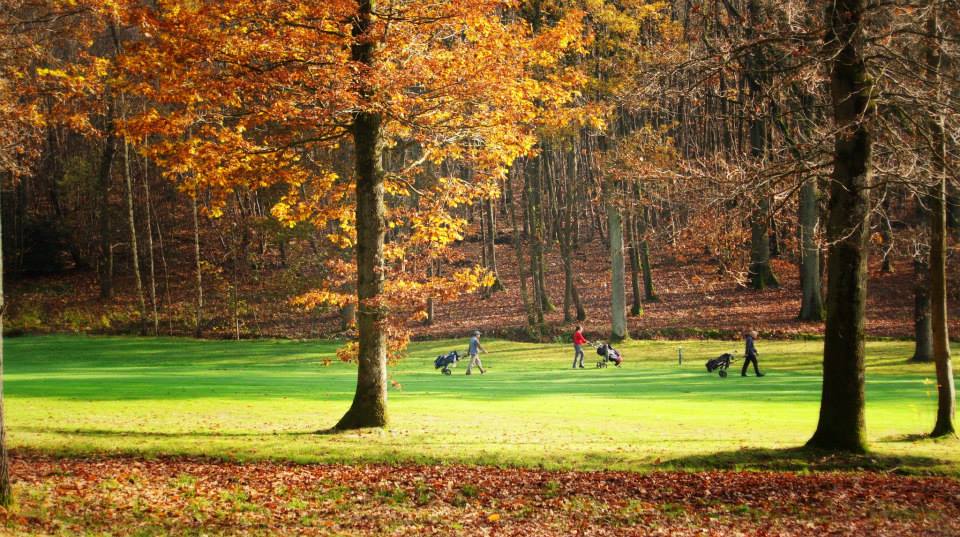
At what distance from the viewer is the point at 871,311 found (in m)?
40.0

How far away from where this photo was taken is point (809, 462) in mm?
12750

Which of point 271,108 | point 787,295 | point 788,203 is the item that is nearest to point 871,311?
point 787,295

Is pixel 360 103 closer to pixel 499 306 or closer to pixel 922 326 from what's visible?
pixel 922 326

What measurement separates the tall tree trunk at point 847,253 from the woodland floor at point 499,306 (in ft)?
81.9

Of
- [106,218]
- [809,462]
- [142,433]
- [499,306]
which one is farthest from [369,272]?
[106,218]

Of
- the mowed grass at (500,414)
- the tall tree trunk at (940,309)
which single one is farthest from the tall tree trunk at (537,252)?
the tall tree trunk at (940,309)

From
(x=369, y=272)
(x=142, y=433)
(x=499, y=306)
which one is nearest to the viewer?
(x=142, y=433)

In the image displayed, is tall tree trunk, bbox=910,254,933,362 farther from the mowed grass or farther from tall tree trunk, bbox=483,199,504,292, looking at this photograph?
tall tree trunk, bbox=483,199,504,292

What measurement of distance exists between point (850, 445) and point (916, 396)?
9437 mm

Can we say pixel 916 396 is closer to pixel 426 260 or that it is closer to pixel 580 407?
pixel 580 407

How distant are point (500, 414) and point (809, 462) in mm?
7238

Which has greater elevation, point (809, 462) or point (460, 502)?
point (809, 462)

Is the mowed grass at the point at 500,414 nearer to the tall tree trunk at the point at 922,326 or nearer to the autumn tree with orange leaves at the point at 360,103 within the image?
the tall tree trunk at the point at 922,326

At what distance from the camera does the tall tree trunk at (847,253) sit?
12.7 meters
